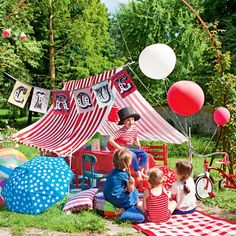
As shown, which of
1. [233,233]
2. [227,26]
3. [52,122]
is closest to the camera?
[233,233]

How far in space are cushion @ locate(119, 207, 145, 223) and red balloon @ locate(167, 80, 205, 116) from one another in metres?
2.53

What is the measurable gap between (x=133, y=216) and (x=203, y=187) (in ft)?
7.52

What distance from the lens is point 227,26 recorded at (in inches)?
778

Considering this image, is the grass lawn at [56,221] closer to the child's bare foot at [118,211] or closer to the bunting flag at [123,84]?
the child's bare foot at [118,211]

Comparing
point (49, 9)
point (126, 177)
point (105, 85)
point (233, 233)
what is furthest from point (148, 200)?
point (49, 9)

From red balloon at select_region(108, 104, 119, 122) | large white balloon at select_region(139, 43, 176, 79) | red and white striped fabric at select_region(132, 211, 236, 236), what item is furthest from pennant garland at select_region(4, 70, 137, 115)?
red and white striped fabric at select_region(132, 211, 236, 236)

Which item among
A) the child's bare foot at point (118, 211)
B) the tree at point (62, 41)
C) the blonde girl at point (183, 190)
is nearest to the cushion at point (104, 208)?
the child's bare foot at point (118, 211)

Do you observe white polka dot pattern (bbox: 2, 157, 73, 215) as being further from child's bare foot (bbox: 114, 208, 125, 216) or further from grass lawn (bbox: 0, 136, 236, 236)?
child's bare foot (bbox: 114, 208, 125, 216)

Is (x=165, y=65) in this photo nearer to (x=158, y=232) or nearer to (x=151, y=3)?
(x=158, y=232)

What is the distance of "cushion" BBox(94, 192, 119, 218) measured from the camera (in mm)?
6855

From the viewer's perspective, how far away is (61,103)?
33.0 ft

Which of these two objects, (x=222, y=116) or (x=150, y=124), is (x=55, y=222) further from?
(x=150, y=124)

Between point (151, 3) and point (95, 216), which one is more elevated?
point (151, 3)

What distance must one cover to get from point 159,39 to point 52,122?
716 inches
